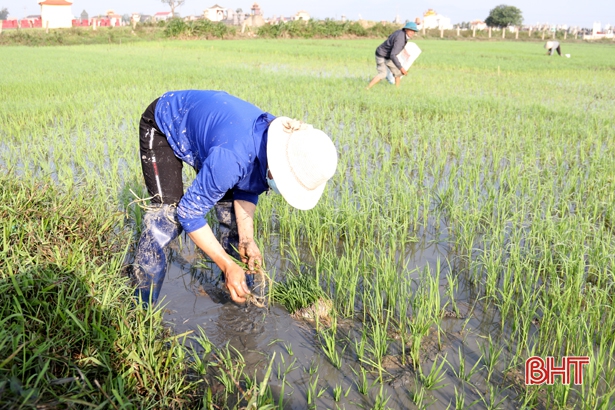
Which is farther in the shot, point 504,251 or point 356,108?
point 356,108

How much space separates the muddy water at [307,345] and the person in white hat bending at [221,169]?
0.25 meters

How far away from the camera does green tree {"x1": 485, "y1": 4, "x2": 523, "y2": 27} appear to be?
5431 centimetres

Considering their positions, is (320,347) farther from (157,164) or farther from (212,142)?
(157,164)

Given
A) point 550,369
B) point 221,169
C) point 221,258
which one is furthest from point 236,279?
point 550,369

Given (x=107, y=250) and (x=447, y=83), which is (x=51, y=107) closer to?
(x=107, y=250)

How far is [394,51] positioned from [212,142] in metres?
6.75

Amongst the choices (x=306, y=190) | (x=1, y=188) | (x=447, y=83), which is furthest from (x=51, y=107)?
(x=447, y=83)

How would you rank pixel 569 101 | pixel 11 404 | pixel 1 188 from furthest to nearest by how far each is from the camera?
pixel 569 101 → pixel 1 188 → pixel 11 404

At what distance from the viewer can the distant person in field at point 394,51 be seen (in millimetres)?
8109

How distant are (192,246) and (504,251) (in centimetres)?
182

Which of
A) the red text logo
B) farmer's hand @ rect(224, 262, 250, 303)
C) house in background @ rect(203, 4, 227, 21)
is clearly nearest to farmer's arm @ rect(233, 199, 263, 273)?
farmer's hand @ rect(224, 262, 250, 303)

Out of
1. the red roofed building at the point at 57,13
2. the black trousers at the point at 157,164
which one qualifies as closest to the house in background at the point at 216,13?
the red roofed building at the point at 57,13

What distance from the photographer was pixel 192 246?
3.20m

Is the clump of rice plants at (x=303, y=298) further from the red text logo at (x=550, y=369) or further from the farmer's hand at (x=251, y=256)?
the red text logo at (x=550, y=369)
